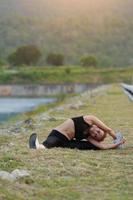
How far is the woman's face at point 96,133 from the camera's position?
9812 millimetres

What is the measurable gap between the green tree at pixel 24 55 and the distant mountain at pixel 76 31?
23.2 feet

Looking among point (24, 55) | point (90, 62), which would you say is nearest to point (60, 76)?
point (24, 55)

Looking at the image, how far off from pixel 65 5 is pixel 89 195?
13752cm

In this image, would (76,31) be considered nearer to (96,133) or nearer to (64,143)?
(64,143)

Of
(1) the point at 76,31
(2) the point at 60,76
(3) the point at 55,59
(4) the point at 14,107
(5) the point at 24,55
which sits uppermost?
(1) the point at 76,31

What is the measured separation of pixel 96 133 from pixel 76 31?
111m

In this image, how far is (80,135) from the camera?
991cm

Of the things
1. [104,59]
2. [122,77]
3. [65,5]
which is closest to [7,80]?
[122,77]

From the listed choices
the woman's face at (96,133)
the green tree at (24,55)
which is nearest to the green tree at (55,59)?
the green tree at (24,55)

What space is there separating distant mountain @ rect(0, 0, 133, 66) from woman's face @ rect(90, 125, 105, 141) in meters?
96.6

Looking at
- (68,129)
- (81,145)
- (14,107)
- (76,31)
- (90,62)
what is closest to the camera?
(68,129)

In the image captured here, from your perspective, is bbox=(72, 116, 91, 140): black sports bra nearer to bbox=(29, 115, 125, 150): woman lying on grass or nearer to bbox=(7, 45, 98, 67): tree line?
bbox=(29, 115, 125, 150): woman lying on grass

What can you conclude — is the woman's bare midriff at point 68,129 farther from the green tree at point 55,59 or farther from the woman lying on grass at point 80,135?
the green tree at point 55,59

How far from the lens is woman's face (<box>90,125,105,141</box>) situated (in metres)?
9.81
